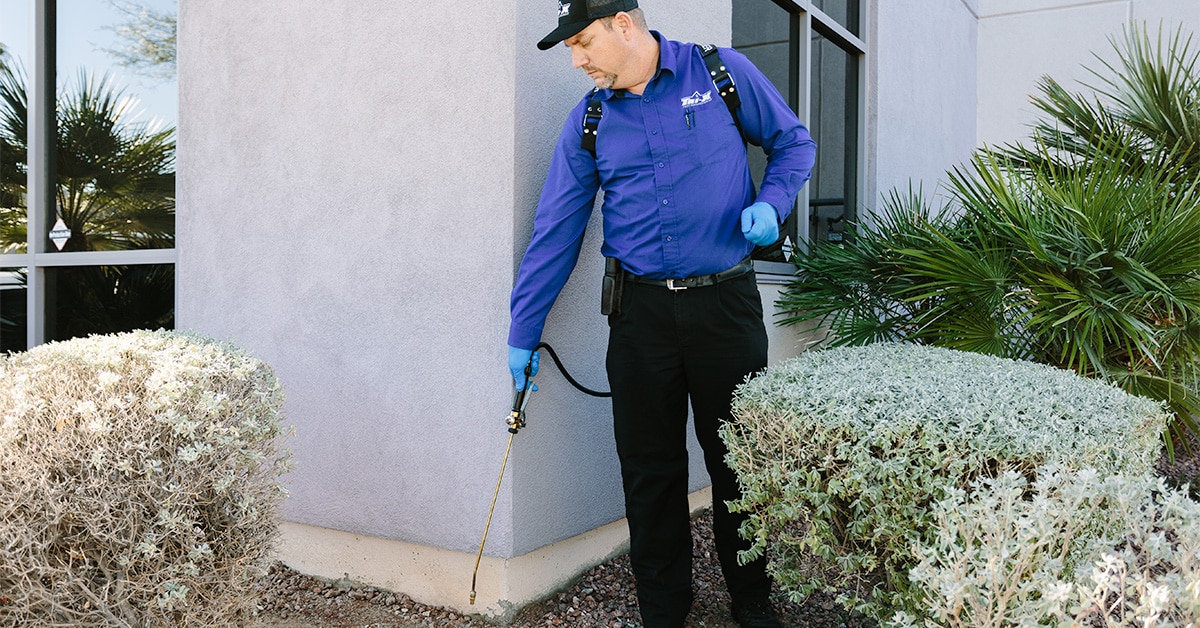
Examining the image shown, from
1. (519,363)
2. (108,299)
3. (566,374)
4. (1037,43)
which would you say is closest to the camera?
(519,363)

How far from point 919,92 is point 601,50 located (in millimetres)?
4629

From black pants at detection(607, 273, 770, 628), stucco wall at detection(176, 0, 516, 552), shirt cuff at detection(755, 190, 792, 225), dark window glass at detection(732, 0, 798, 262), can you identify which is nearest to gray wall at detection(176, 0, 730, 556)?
stucco wall at detection(176, 0, 516, 552)

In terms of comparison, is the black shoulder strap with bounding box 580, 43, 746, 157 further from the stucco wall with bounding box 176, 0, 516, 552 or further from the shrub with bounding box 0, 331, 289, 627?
the shrub with bounding box 0, 331, 289, 627

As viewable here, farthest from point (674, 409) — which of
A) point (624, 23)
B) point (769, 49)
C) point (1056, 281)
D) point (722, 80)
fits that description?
point (769, 49)

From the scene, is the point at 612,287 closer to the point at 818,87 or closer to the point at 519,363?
the point at 519,363

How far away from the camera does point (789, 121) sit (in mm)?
2904

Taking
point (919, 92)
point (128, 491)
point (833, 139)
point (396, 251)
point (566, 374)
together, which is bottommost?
point (128, 491)

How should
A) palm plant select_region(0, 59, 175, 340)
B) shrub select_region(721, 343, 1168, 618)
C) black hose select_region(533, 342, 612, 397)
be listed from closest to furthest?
1. shrub select_region(721, 343, 1168, 618)
2. black hose select_region(533, 342, 612, 397)
3. palm plant select_region(0, 59, 175, 340)

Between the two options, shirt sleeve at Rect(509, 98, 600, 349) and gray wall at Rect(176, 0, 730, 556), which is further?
gray wall at Rect(176, 0, 730, 556)

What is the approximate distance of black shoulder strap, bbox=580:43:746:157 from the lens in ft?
9.23

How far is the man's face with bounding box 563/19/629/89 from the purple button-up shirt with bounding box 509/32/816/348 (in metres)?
0.09

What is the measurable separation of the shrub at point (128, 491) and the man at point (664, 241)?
0.95m

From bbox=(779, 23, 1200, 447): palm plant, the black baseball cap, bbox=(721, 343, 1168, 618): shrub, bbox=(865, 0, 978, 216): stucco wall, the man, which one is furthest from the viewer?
bbox=(865, 0, 978, 216): stucco wall

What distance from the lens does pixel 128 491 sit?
200 cm
